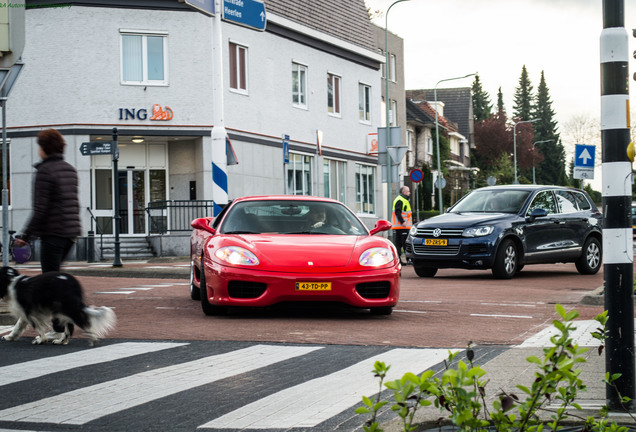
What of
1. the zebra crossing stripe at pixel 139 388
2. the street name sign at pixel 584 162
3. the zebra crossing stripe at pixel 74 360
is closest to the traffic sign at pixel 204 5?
the zebra crossing stripe at pixel 74 360

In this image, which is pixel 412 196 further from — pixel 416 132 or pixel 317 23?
pixel 317 23

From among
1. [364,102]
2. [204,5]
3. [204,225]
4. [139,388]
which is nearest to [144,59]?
[364,102]

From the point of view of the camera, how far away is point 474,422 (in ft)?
11.0

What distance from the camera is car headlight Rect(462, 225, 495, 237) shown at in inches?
645

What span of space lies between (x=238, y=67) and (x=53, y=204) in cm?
2323

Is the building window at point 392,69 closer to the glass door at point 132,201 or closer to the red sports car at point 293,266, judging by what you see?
the glass door at point 132,201

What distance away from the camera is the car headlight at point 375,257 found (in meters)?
9.96

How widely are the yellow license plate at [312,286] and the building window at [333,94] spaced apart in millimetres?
27991

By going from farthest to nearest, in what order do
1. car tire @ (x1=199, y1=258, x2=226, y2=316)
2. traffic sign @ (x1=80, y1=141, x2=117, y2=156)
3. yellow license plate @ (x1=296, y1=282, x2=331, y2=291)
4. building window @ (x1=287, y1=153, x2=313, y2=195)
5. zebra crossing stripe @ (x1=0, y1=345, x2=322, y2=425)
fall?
building window @ (x1=287, y1=153, x2=313, y2=195) < traffic sign @ (x1=80, y1=141, x2=117, y2=156) < car tire @ (x1=199, y1=258, x2=226, y2=316) < yellow license plate @ (x1=296, y1=282, x2=331, y2=291) < zebra crossing stripe @ (x1=0, y1=345, x2=322, y2=425)

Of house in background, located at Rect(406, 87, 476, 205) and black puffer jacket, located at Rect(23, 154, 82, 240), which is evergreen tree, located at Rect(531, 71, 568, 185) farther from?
black puffer jacket, located at Rect(23, 154, 82, 240)

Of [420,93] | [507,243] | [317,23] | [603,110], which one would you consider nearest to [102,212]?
[317,23]

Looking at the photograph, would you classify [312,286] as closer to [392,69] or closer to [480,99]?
→ [392,69]

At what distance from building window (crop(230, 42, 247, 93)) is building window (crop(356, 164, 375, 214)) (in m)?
9.66

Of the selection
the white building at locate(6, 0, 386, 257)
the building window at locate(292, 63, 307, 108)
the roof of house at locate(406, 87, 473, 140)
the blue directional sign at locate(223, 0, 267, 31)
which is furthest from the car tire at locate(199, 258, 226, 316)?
the roof of house at locate(406, 87, 473, 140)
